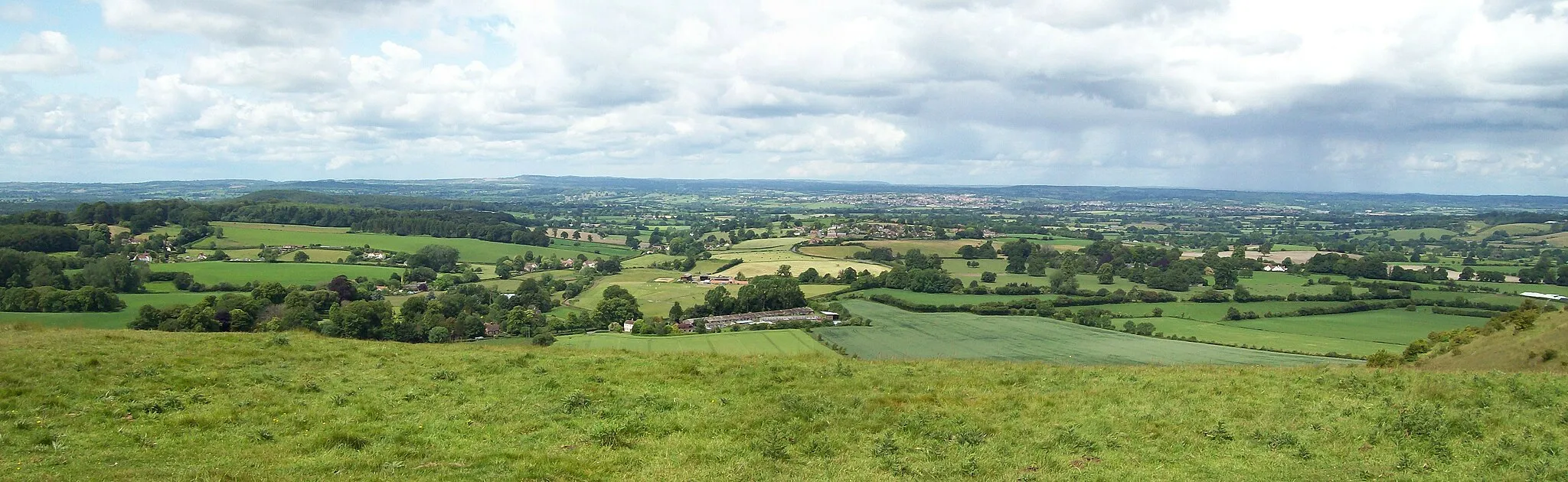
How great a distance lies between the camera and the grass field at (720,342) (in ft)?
128

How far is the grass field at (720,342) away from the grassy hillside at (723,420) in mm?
18678

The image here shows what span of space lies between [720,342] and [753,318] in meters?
10.5

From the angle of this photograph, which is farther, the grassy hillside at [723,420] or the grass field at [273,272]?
the grass field at [273,272]

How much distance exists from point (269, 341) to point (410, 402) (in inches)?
304

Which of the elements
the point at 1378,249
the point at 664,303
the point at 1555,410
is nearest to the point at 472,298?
the point at 664,303

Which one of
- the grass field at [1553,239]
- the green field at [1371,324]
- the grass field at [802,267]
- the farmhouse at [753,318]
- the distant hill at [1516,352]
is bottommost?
the grass field at [802,267]

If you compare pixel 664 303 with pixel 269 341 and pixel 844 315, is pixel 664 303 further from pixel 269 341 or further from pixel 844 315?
pixel 269 341

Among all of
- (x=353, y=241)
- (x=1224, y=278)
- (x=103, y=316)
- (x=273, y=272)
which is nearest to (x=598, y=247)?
(x=353, y=241)

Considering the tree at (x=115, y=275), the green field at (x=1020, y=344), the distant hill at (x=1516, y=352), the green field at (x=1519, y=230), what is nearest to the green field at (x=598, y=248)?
the tree at (x=115, y=275)

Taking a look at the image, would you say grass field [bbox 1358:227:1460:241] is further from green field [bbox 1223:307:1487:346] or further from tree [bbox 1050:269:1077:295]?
green field [bbox 1223:307:1487:346]

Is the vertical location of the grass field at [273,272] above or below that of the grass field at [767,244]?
above

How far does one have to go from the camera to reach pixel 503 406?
1569 centimetres

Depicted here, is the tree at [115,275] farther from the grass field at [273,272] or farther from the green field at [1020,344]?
the green field at [1020,344]

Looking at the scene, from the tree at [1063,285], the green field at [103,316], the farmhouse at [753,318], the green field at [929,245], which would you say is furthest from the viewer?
the green field at [929,245]
